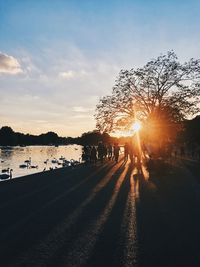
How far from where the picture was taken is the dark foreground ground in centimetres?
651

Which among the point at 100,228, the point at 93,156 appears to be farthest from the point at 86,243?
the point at 93,156

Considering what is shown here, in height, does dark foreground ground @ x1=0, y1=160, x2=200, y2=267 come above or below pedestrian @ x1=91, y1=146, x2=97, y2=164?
below

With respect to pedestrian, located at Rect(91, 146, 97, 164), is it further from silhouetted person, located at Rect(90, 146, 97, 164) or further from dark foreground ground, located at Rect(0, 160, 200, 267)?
dark foreground ground, located at Rect(0, 160, 200, 267)

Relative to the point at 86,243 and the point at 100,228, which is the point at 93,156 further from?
the point at 86,243

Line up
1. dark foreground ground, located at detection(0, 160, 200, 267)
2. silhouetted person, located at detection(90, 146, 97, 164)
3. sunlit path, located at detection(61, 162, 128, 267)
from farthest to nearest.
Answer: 1. silhouetted person, located at detection(90, 146, 97, 164)
2. dark foreground ground, located at detection(0, 160, 200, 267)
3. sunlit path, located at detection(61, 162, 128, 267)

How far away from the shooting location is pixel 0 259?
6.46 m

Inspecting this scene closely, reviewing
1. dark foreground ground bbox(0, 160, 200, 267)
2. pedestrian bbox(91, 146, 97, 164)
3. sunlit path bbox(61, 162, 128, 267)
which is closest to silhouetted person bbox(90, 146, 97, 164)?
pedestrian bbox(91, 146, 97, 164)

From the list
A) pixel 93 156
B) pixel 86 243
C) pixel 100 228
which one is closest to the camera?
pixel 86 243

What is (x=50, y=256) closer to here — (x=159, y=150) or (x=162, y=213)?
(x=162, y=213)

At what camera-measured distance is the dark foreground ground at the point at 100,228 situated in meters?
6.51

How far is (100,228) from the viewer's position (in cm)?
871

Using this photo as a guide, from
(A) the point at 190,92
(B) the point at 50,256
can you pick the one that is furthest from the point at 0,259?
(A) the point at 190,92

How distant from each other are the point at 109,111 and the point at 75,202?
25409 millimetres

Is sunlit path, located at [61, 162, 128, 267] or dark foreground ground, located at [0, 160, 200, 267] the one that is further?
dark foreground ground, located at [0, 160, 200, 267]
